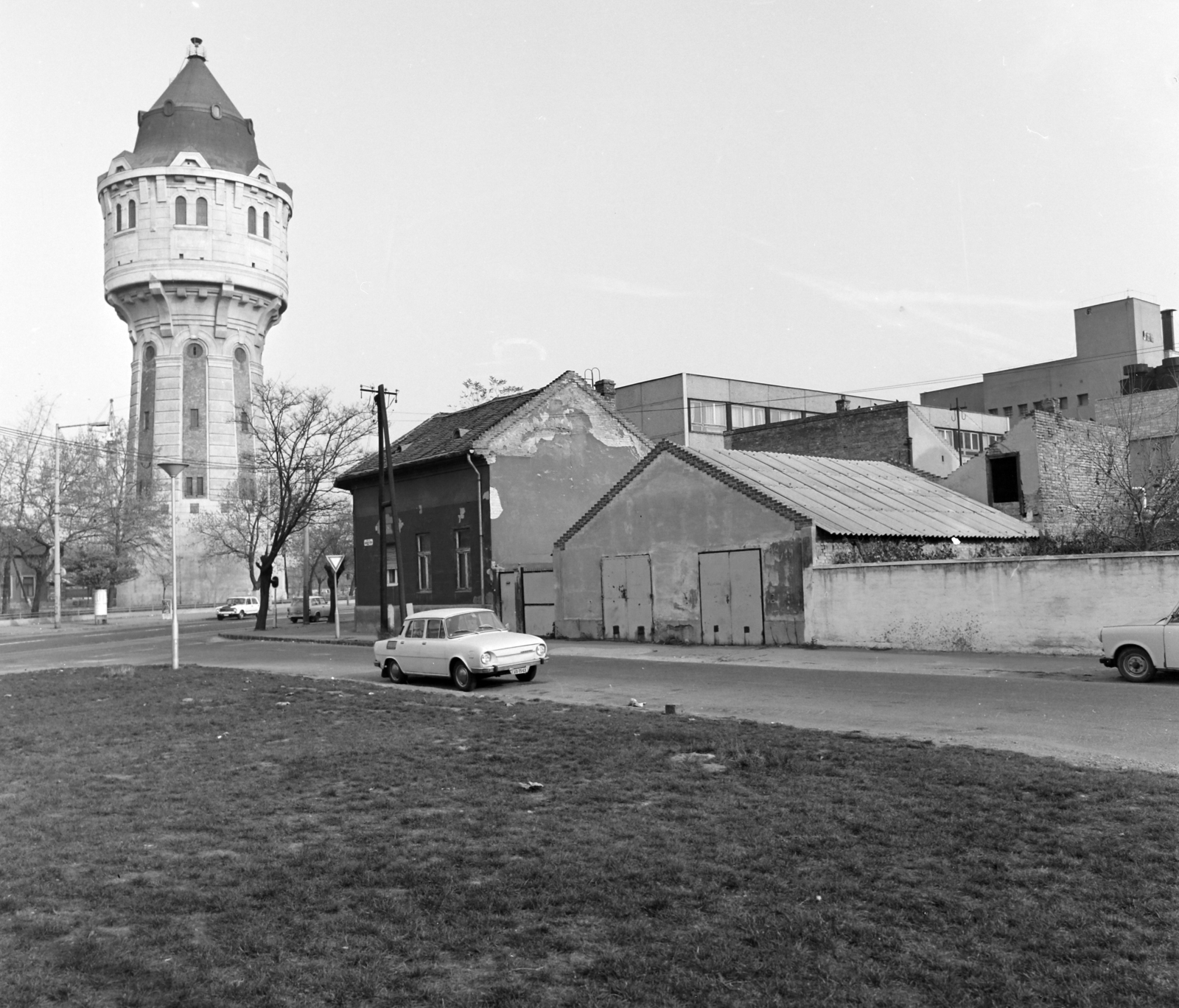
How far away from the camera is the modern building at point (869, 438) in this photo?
4494 cm

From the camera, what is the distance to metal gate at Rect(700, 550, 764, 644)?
2597cm

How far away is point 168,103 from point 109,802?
3062 inches

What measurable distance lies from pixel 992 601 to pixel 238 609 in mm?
51421

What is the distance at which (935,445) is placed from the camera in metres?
46.8

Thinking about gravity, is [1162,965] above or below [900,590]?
below

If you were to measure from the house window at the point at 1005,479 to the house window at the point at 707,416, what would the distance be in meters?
36.3

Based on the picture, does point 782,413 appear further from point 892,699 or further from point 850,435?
point 892,699

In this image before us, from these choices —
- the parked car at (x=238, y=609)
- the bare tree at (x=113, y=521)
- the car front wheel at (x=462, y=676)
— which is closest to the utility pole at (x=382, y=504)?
the car front wheel at (x=462, y=676)

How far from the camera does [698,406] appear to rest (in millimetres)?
72750

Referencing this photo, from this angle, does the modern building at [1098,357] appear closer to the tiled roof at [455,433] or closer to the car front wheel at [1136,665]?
the tiled roof at [455,433]

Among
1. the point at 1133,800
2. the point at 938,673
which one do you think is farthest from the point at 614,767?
the point at 938,673

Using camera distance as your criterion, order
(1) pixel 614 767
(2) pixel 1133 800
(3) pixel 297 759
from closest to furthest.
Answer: (2) pixel 1133 800 < (1) pixel 614 767 < (3) pixel 297 759

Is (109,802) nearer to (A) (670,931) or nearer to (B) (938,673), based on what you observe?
(A) (670,931)

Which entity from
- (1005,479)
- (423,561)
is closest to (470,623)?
(423,561)
